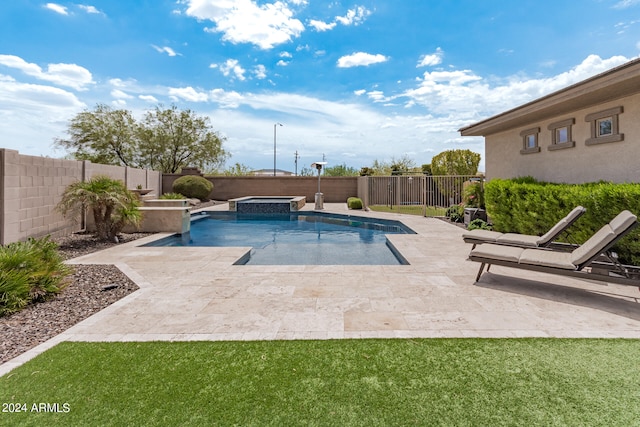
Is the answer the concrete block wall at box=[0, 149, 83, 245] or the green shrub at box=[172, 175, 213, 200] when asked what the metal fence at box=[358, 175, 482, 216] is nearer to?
the green shrub at box=[172, 175, 213, 200]

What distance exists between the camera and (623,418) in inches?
84.4

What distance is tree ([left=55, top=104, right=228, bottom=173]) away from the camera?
30.4 meters

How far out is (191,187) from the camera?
77.6ft

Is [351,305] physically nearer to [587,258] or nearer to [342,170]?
[587,258]

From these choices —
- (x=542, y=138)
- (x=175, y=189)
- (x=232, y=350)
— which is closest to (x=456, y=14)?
(x=542, y=138)

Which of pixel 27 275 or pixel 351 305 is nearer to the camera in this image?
pixel 351 305

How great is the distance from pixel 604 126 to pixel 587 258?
15.6 feet

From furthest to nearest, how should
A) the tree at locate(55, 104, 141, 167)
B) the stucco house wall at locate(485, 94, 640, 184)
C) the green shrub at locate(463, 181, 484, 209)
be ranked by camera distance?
the tree at locate(55, 104, 141, 167)
the green shrub at locate(463, 181, 484, 209)
the stucco house wall at locate(485, 94, 640, 184)

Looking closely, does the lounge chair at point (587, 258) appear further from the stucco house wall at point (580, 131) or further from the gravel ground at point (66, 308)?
the gravel ground at point (66, 308)

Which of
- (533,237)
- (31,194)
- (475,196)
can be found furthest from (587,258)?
(31,194)

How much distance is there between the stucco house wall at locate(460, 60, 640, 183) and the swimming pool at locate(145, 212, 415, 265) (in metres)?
4.31

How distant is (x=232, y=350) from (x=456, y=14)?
13045mm

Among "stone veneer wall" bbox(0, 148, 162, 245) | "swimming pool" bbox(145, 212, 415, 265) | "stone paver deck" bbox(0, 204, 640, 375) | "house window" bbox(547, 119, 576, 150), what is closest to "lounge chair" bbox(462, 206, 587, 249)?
"stone paver deck" bbox(0, 204, 640, 375)

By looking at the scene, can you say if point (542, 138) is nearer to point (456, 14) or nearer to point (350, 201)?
point (456, 14)
